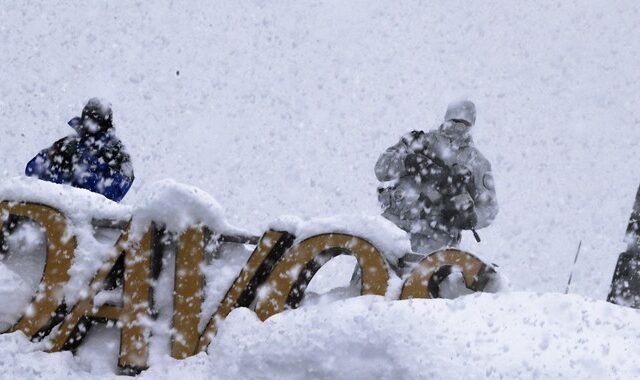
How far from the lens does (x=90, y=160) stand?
17.1 feet

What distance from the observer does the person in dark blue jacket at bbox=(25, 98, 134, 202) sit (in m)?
5.21

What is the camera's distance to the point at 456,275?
4301 millimetres

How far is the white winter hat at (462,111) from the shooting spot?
4.89m

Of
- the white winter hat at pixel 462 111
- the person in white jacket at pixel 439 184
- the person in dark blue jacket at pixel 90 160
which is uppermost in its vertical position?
the white winter hat at pixel 462 111

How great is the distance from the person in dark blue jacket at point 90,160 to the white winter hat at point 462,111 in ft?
7.21

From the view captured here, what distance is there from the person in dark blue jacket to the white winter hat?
7.21ft

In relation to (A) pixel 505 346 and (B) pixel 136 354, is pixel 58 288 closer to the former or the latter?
(B) pixel 136 354

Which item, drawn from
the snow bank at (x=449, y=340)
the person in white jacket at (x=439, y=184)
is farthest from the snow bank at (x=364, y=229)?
the snow bank at (x=449, y=340)

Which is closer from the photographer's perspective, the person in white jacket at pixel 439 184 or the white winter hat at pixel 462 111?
the person in white jacket at pixel 439 184

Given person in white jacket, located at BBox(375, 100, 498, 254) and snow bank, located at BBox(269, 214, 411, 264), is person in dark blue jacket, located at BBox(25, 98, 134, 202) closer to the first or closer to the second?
snow bank, located at BBox(269, 214, 411, 264)

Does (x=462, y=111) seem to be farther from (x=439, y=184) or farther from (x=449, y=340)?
(x=449, y=340)

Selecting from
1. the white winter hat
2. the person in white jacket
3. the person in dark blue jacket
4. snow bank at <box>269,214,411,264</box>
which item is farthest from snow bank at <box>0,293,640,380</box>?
the person in dark blue jacket

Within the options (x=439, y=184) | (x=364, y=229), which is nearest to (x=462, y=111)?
(x=439, y=184)

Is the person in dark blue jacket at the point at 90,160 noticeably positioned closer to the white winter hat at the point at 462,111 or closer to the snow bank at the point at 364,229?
the snow bank at the point at 364,229
